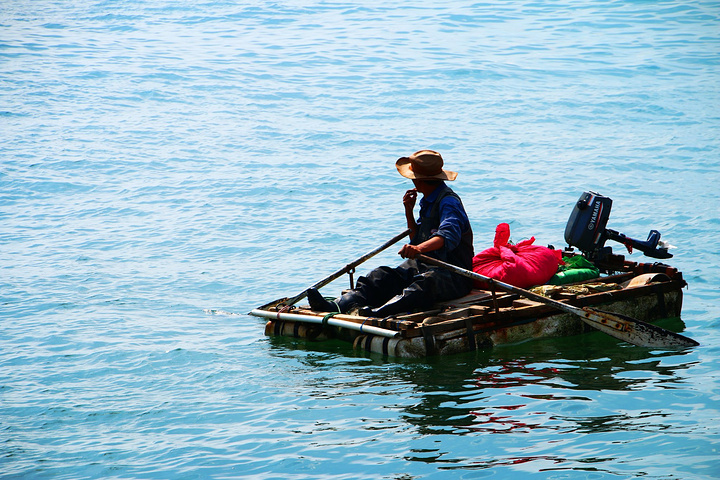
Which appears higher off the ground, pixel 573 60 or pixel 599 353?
pixel 573 60

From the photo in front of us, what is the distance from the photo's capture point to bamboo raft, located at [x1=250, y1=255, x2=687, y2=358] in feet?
26.6

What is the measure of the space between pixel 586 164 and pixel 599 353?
11102 millimetres

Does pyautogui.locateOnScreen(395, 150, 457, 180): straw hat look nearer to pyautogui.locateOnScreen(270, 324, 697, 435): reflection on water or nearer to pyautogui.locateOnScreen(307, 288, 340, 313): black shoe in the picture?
pyautogui.locateOnScreen(307, 288, 340, 313): black shoe

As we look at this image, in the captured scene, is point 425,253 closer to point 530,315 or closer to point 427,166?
point 427,166

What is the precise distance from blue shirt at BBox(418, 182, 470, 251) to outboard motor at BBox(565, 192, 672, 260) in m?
1.74

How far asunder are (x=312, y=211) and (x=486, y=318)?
8703 mm

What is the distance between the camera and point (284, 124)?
73.5ft

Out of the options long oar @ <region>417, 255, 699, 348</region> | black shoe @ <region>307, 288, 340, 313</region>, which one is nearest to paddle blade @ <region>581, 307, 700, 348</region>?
long oar @ <region>417, 255, 699, 348</region>

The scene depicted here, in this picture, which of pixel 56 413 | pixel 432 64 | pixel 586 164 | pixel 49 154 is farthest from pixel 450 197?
pixel 432 64

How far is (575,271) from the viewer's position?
31.8ft

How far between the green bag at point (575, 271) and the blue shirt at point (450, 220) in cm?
148

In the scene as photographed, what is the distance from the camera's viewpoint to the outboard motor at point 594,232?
9.77 metres

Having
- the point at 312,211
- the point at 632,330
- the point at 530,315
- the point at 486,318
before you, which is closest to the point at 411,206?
the point at 486,318

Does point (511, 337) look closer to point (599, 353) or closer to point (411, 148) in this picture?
point (599, 353)
